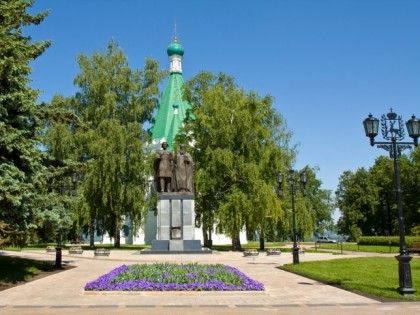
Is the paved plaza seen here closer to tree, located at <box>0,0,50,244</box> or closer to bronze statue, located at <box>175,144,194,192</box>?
tree, located at <box>0,0,50,244</box>

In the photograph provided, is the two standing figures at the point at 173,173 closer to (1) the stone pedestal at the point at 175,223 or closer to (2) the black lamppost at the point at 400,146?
(1) the stone pedestal at the point at 175,223

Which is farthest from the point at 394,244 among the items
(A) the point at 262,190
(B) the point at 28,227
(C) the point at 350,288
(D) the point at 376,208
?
(B) the point at 28,227

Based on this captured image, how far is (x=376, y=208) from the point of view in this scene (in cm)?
6178

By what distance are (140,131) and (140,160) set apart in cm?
248

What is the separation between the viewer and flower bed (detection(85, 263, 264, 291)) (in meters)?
11.4

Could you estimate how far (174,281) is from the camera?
1193 centimetres

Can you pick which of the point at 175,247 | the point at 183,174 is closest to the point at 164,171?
the point at 183,174

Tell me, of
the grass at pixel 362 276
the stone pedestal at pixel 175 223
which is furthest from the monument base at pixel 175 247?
the grass at pixel 362 276

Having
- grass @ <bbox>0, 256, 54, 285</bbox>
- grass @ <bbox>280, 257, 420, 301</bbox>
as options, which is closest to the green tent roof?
grass @ <bbox>0, 256, 54, 285</bbox>

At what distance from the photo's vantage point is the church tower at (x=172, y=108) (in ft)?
174

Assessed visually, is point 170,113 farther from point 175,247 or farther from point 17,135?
point 17,135

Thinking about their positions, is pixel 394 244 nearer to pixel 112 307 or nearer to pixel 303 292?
pixel 303 292

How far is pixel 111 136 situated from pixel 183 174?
10.4 m

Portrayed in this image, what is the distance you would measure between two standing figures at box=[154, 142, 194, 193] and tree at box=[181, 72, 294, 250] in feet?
18.4
